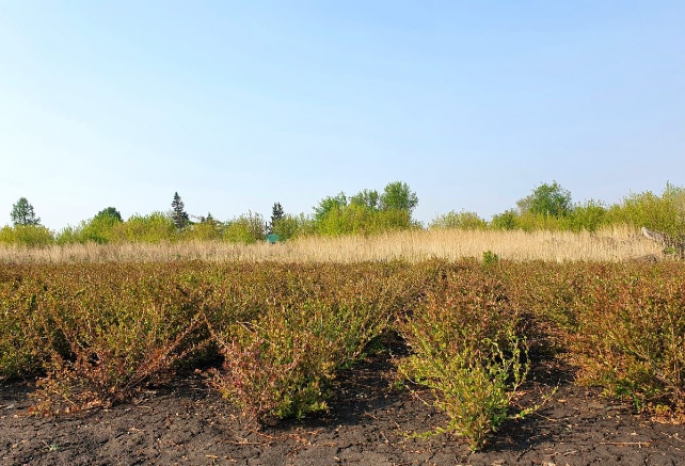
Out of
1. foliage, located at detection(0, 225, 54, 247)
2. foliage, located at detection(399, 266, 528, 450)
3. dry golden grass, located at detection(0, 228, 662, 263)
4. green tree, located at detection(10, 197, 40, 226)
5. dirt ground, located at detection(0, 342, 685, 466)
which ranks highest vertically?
green tree, located at detection(10, 197, 40, 226)

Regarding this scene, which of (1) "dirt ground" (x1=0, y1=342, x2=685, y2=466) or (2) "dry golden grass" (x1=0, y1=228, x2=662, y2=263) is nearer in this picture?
(1) "dirt ground" (x1=0, y1=342, x2=685, y2=466)

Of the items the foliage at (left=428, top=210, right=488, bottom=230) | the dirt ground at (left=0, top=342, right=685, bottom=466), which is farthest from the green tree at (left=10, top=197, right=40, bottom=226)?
the dirt ground at (left=0, top=342, right=685, bottom=466)

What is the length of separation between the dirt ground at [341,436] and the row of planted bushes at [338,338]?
0.14 m

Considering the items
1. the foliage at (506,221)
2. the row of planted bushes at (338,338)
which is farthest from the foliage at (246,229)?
the row of planted bushes at (338,338)

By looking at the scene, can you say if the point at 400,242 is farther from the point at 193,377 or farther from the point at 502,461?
the point at 502,461

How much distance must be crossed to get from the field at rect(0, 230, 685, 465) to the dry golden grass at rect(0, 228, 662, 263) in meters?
8.20

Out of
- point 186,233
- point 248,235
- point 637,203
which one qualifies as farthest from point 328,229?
point 637,203

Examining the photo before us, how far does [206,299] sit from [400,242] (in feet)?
39.8

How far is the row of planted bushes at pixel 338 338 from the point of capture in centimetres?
323

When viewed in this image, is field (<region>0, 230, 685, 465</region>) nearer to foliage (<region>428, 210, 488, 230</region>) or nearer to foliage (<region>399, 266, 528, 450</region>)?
foliage (<region>399, 266, 528, 450</region>)

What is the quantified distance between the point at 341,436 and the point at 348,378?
96 centimetres

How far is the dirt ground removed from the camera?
2881 millimetres

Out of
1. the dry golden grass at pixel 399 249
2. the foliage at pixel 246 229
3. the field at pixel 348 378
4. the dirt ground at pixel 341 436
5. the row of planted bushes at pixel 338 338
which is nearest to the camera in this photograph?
the dirt ground at pixel 341 436

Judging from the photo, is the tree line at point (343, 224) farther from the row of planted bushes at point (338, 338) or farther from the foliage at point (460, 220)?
the row of planted bushes at point (338, 338)
